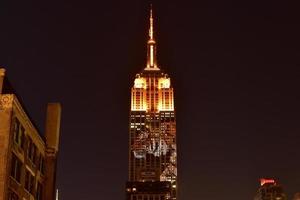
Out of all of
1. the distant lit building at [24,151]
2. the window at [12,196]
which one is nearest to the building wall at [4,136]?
the distant lit building at [24,151]

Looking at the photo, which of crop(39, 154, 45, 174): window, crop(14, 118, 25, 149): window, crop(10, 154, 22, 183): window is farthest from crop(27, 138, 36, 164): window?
crop(10, 154, 22, 183): window

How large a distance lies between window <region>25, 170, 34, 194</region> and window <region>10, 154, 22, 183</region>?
3375 millimetres

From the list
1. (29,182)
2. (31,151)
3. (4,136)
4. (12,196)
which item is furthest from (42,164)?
(4,136)

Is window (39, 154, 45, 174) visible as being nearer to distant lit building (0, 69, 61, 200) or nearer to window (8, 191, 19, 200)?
distant lit building (0, 69, 61, 200)

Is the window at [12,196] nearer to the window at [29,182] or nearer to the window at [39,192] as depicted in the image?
the window at [29,182]

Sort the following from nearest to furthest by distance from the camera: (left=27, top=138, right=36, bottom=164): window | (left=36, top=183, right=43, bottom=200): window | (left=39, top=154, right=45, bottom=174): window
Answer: (left=27, top=138, right=36, bottom=164): window < (left=36, top=183, right=43, bottom=200): window < (left=39, top=154, right=45, bottom=174): window

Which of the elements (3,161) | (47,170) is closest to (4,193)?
(3,161)

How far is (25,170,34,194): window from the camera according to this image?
6969 centimetres

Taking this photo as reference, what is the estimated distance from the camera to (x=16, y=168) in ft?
213

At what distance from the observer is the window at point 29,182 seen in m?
69.7

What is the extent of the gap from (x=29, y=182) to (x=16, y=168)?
658 cm

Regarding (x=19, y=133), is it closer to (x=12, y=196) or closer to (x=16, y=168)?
(x=16, y=168)

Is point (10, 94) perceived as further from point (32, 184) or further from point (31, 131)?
point (32, 184)

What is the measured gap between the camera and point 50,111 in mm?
82250
